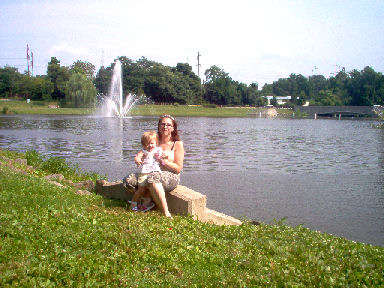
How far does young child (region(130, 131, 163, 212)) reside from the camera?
671cm

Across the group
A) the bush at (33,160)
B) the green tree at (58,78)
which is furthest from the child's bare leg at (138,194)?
the green tree at (58,78)

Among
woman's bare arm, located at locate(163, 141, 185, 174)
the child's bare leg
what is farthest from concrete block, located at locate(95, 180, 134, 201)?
woman's bare arm, located at locate(163, 141, 185, 174)

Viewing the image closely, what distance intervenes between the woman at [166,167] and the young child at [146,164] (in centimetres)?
10

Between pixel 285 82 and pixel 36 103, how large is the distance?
123 meters

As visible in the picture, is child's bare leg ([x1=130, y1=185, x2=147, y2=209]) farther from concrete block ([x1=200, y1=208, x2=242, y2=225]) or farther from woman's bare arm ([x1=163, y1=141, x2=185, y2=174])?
concrete block ([x1=200, y1=208, x2=242, y2=225])

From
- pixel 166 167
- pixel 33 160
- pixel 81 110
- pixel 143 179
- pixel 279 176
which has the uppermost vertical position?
pixel 81 110

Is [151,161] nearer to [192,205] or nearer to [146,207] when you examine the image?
[146,207]

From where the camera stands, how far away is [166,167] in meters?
6.90

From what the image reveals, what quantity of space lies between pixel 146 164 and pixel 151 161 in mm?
100

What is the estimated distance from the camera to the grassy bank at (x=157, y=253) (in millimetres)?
4094

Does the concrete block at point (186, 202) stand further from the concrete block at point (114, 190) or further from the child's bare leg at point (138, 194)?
the concrete block at point (114, 190)

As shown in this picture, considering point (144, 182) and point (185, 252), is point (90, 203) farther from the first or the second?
point (185, 252)

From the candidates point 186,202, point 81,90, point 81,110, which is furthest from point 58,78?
point 186,202

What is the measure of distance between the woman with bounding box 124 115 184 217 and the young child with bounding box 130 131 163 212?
→ 0.10 metres
